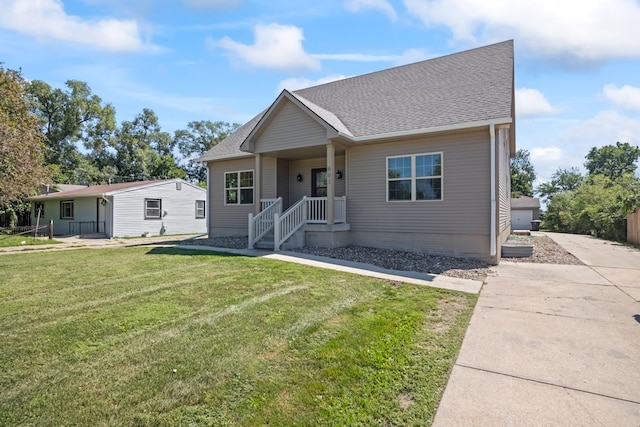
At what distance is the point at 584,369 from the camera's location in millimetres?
3203

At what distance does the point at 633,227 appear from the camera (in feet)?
53.4

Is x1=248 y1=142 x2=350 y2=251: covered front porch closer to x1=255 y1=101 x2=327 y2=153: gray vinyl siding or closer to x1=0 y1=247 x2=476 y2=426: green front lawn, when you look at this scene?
x1=255 y1=101 x2=327 y2=153: gray vinyl siding

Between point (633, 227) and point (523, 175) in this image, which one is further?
point (523, 175)

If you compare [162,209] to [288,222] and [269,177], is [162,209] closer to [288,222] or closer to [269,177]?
[269,177]

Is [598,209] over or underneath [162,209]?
underneath

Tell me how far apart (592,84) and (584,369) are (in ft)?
44.1

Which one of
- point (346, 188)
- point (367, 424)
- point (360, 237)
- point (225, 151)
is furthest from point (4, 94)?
point (367, 424)

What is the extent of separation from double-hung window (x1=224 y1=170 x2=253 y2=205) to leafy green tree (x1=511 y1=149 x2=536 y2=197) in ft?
166

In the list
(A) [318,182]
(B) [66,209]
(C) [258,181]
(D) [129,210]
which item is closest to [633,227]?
(A) [318,182]

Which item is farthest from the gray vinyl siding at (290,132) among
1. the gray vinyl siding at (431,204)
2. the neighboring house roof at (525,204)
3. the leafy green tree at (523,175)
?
the leafy green tree at (523,175)

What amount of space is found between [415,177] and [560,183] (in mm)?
61991

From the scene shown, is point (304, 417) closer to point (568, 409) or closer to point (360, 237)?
point (568, 409)

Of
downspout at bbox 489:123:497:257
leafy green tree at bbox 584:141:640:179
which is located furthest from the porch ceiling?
leafy green tree at bbox 584:141:640:179

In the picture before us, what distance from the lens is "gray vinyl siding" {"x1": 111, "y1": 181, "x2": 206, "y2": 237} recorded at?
20.0m
